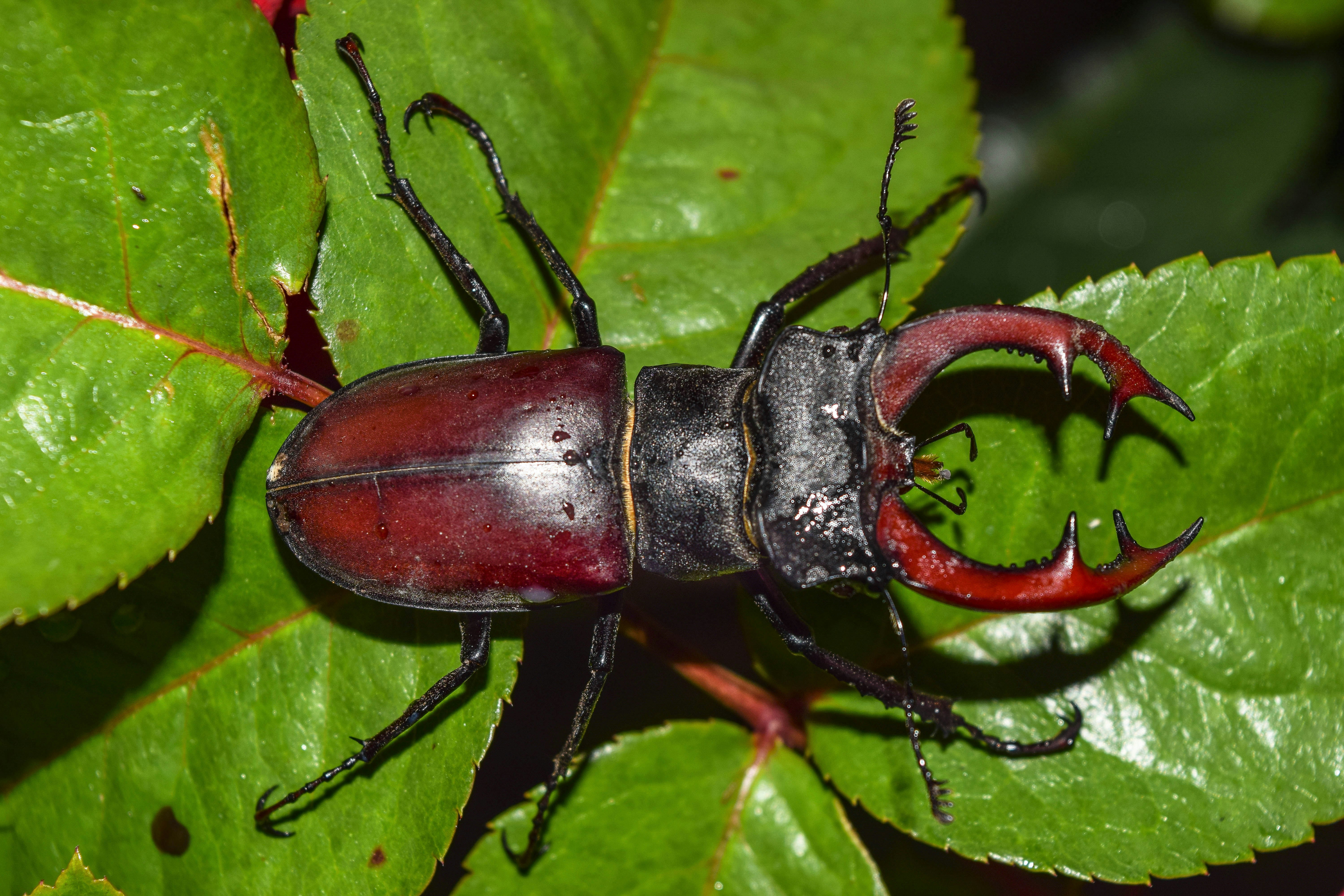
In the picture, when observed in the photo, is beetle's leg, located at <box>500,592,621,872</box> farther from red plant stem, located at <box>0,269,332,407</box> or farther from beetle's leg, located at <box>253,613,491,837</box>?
red plant stem, located at <box>0,269,332,407</box>

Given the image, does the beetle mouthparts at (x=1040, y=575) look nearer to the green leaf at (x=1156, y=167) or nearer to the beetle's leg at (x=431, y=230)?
the beetle's leg at (x=431, y=230)

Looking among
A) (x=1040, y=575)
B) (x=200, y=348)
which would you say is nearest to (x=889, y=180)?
(x=1040, y=575)

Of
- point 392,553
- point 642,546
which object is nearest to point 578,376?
point 642,546

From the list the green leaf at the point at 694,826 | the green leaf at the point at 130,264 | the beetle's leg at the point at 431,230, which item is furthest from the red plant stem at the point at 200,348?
the green leaf at the point at 694,826

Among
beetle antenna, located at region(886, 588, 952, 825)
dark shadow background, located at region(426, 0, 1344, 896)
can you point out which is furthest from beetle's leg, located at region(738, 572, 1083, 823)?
dark shadow background, located at region(426, 0, 1344, 896)

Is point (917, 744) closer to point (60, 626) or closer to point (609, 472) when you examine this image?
point (609, 472)

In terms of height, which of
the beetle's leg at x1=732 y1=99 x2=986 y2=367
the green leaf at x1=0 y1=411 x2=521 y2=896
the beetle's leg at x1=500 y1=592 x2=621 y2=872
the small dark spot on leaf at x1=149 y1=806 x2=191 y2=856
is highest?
the beetle's leg at x1=732 y1=99 x2=986 y2=367
